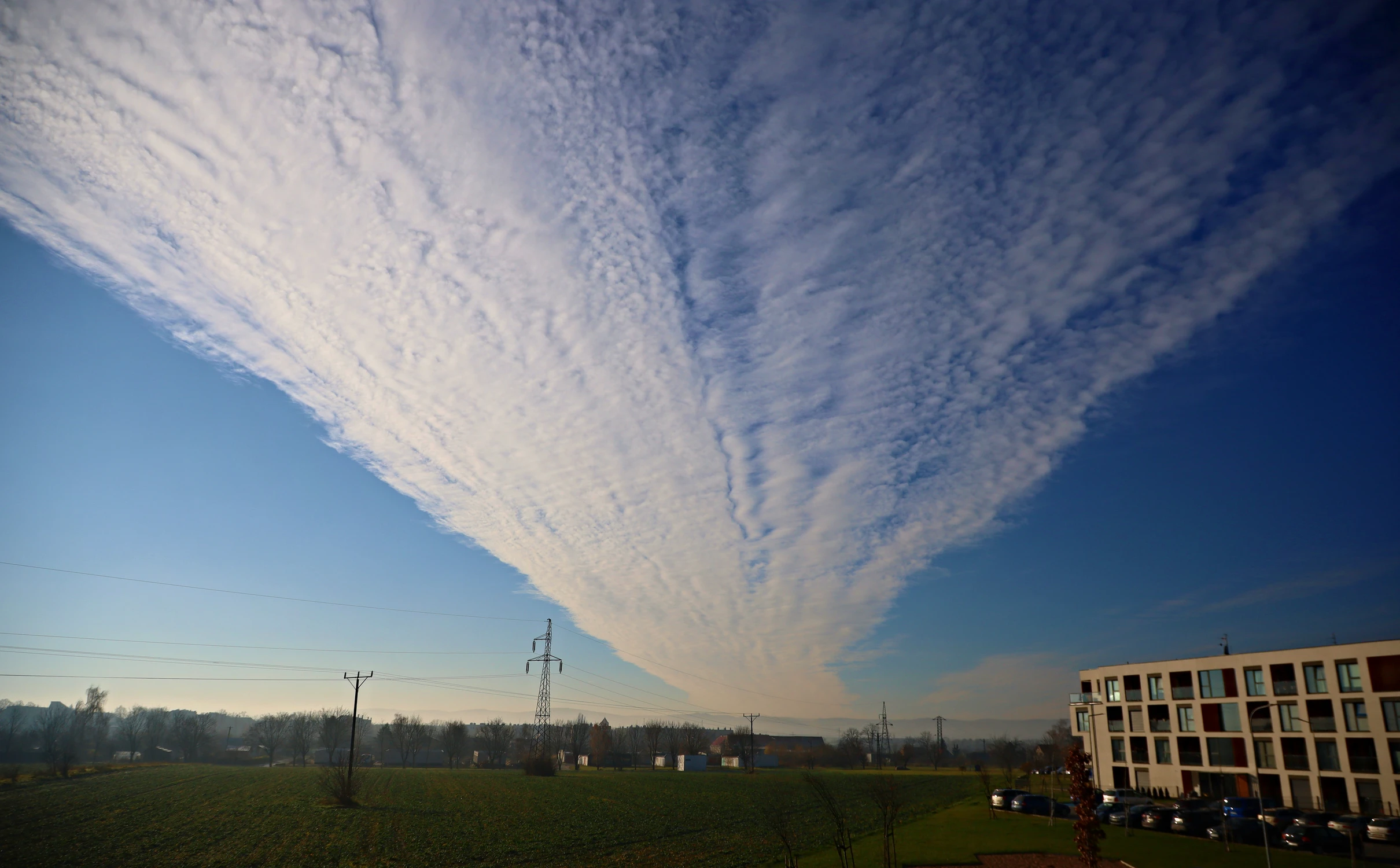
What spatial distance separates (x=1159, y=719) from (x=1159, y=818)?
106 ft

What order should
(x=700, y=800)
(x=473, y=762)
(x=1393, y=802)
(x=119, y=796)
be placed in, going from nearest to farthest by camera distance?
(x=1393, y=802)
(x=119, y=796)
(x=700, y=800)
(x=473, y=762)

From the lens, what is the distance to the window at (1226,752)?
66062 mm

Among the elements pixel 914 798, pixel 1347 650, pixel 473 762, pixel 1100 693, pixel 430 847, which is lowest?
pixel 473 762

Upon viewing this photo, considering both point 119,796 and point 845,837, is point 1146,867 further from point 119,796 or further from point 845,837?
point 119,796

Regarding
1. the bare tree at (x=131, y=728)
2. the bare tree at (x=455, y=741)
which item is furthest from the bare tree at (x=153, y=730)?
the bare tree at (x=455, y=741)

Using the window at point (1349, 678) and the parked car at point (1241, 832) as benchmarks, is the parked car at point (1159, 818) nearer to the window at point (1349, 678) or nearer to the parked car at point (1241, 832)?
the parked car at point (1241, 832)

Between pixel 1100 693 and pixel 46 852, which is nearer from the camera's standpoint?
pixel 46 852

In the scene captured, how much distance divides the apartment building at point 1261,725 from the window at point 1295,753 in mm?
96

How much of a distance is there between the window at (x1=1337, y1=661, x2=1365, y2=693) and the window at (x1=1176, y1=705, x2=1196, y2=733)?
16404 mm

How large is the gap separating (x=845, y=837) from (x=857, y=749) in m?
156

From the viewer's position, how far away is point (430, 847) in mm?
43531

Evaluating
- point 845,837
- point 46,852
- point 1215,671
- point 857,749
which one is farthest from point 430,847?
point 857,749

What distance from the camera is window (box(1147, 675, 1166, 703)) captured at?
76312mm

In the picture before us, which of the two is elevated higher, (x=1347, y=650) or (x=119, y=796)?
(x=1347, y=650)
